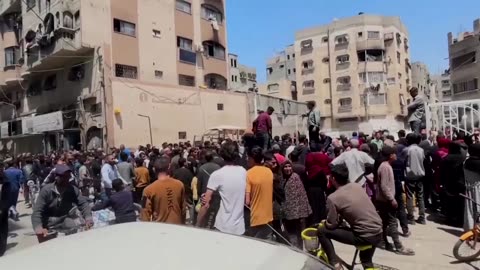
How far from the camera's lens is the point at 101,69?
24188 millimetres

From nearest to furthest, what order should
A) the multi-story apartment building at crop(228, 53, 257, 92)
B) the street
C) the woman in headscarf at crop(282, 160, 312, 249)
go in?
the street → the woman in headscarf at crop(282, 160, 312, 249) → the multi-story apartment building at crop(228, 53, 257, 92)

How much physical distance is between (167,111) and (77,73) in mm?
6044

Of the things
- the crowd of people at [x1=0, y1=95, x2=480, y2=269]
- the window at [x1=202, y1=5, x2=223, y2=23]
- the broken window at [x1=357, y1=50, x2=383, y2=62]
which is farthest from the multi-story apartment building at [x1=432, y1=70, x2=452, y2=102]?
the crowd of people at [x1=0, y1=95, x2=480, y2=269]

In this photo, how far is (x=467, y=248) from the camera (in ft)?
21.3

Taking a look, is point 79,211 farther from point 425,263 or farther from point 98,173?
point 98,173

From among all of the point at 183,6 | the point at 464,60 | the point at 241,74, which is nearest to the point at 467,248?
the point at 183,6

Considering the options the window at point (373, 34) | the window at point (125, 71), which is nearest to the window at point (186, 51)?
the window at point (125, 71)

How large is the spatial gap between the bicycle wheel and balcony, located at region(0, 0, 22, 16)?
34.2m

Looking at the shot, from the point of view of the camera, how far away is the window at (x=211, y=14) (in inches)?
1272

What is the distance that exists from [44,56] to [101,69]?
517 centimetres

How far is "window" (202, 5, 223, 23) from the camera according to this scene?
32.3 meters

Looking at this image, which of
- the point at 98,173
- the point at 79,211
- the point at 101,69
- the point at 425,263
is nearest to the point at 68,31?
the point at 101,69

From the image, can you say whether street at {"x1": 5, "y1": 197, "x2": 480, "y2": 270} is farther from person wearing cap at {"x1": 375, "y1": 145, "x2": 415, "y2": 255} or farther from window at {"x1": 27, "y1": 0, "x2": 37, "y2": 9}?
window at {"x1": 27, "y1": 0, "x2": 37, "y2": 9}

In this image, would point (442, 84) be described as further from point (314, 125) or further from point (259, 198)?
point (259, 198)
